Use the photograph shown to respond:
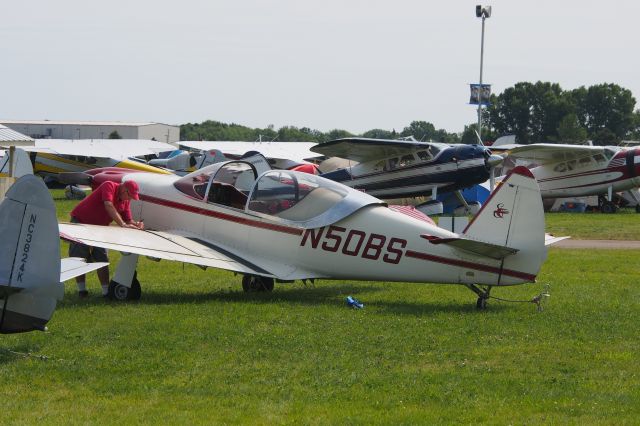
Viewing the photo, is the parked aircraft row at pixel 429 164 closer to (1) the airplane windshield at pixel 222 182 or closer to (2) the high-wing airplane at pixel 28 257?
(1) the airplane windshield at pixel 222 182

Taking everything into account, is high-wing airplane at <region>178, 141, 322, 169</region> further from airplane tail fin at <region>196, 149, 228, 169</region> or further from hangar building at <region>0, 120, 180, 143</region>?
hangar building at <region>0, 120, 180, 143</region>

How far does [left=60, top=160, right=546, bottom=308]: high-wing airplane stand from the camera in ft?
31.7

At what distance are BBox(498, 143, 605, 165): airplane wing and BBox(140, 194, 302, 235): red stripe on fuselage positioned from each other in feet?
68.5

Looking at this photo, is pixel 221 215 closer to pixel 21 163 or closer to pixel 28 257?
pixel 28 257

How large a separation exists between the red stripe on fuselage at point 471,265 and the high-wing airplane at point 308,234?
10 millimetres

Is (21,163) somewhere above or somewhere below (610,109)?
below

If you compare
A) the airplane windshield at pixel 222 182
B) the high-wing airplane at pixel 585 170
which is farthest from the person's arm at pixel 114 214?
the high-wing airplane at pixel 585 170

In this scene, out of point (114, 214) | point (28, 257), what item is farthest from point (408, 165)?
point (28, 257)

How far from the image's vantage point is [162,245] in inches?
418

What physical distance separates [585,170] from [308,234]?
23.7 meters

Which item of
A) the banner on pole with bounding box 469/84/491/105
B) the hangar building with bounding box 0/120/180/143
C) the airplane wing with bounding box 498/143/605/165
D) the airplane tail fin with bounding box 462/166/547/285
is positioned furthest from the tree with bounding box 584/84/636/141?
the airplane tail fin with bounding box 462/166/547/285

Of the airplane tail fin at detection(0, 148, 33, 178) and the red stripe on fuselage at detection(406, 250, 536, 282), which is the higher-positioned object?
the airplane tail fin at detection(0, 148, 33, 178)

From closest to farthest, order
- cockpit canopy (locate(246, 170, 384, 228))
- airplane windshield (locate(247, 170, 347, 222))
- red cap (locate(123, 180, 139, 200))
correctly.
A: cockpit canopy (locate(246, 170, 384, 228))
airplane windshield (locate(247, 170, 347, 222))
red cap (locate(123, 180, 139, 200))

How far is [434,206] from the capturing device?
25.4 m
